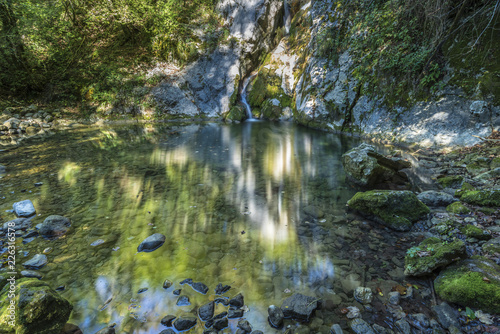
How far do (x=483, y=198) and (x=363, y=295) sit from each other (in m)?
3.36

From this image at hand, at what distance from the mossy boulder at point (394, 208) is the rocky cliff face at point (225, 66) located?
16657 millimetres

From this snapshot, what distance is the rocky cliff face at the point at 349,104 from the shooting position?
7.39m

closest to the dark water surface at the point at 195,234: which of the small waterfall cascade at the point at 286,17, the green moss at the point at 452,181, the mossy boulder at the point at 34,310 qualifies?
the mossy boulder at the point at 34,310

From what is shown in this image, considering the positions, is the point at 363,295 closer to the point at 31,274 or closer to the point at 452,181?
the point at 31,274

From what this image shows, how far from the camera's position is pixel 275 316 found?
228 cm

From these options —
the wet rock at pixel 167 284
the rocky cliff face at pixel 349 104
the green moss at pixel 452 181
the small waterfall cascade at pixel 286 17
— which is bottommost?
the wet rock at pixel 167 284

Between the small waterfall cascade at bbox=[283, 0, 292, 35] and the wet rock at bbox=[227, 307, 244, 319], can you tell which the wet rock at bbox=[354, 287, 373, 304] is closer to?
the wet rock at bbox=[227, 307, 244, 319]

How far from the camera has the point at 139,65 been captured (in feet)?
62.7

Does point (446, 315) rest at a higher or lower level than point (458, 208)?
lower

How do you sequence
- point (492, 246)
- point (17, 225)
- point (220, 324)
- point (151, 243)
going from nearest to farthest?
1. point (220, 324)
2. point (492, 246)
3. point (151, 243)
4. point (17, 225)

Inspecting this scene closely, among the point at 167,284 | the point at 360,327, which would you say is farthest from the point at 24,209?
the point at 360,327

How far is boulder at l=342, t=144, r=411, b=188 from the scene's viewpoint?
5.61 metres

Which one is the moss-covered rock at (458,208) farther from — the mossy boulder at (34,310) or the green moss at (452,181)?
the mossy boulder at (34,310)

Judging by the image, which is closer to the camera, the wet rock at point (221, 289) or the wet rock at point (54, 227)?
the wet rock at point (221, 289)
